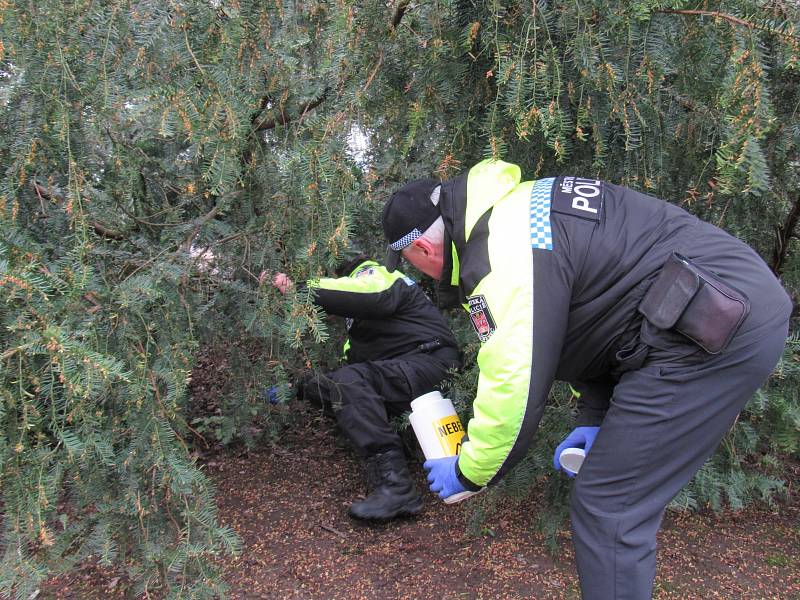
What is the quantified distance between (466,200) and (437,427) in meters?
1.00

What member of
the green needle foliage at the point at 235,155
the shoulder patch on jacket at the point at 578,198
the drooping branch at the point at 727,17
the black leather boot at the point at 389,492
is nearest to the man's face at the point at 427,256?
the green needle foliage at the point at 235,155

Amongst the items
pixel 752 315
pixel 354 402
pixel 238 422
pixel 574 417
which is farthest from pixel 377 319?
pixel 752 315

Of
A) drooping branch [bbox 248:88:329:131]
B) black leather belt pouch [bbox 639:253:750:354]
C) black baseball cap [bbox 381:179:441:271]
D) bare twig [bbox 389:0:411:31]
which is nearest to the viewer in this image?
black leather belt pouch [bbox 639:253:750:354]

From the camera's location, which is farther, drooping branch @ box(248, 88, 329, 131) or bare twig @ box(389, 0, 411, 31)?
drooping branch @ box(248, 88, 329, 131)

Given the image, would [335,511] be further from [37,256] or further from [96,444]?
[37,256]

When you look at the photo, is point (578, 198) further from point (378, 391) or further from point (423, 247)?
point (378, 391)

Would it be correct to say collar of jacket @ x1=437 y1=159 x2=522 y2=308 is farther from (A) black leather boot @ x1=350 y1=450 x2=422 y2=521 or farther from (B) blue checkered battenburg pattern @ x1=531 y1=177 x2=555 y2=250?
(A) black leather boot @ x1=350 y1=450 x2=422 y2=521

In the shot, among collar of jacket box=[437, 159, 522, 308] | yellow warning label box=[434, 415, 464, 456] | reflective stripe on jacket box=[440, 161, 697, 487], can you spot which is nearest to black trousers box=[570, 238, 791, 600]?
reflective stripe on jacket box=[440, 161, 697, 487]

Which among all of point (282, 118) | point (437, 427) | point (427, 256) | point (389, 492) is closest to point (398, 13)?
point (282, 118)

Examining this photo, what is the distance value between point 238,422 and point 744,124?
8.63 ft

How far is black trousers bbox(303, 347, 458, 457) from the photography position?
3248 millimetres

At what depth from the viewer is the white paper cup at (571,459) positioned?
203 centimetres

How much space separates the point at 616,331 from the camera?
1.74 meters

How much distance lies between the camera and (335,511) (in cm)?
320
